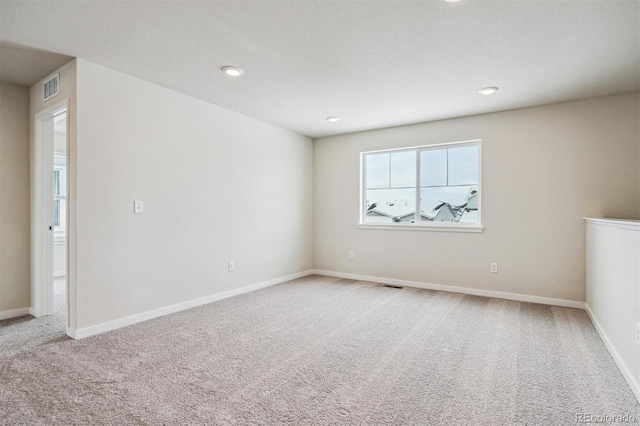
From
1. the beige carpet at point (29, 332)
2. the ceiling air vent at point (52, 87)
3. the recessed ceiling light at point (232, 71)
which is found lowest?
the beige carpet at point (29, 332)

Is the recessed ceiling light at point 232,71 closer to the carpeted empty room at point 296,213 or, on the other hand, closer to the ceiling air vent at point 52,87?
the carpeted empty room at point 296,213

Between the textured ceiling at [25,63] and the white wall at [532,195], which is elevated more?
the textured ceiling at [25,63]

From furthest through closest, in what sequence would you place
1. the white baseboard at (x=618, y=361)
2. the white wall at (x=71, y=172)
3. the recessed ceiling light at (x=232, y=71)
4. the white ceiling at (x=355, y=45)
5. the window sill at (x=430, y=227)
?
the window sill at (x=430, y=227) → the recessed ceiling light at (x=232, y=71) → the white wall at (x=71, y=172) → the white ceiling at (x=355, y=45) → the white baseboard at (x=618, y=361)

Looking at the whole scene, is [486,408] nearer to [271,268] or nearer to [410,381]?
[410,381]

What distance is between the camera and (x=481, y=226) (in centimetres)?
431

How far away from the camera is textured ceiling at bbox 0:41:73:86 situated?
2648mm

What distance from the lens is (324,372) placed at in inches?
88.0

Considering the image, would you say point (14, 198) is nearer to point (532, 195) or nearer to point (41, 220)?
point (41, 220)

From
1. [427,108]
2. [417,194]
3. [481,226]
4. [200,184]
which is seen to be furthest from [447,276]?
[200,184]

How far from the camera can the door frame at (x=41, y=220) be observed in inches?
133

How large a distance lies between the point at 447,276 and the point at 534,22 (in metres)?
3.23

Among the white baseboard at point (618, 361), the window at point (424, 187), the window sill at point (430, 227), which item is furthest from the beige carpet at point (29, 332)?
the white baseboard at point (618, 361)

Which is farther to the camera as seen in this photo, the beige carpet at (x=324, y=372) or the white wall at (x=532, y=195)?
the white wall at (x=532, y=195)

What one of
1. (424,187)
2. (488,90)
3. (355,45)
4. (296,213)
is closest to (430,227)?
(424,187)
